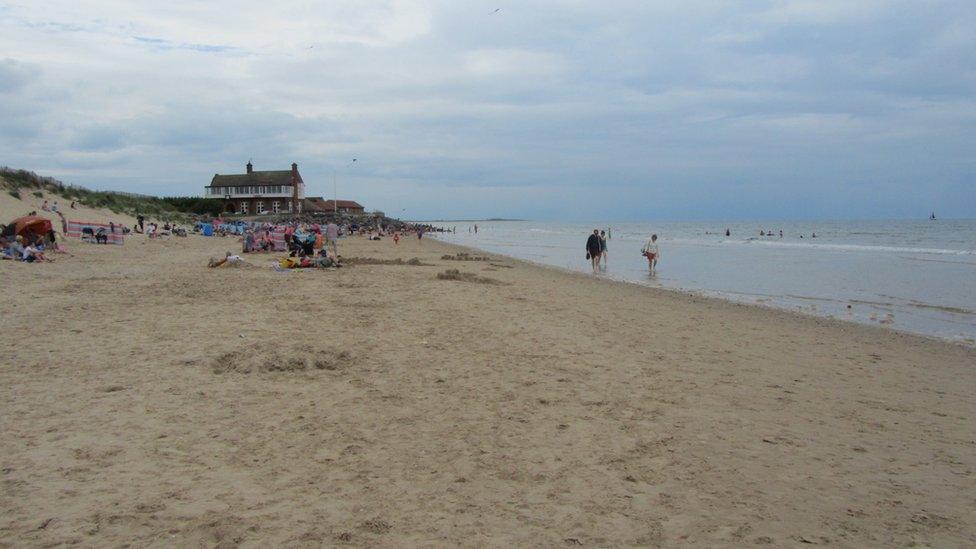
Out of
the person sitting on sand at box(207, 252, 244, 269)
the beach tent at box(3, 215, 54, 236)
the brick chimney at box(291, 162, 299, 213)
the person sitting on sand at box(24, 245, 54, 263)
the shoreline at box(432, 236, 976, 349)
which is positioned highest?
the brick chimney at box(291, 162, 299, 213)

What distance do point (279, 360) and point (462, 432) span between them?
281 centimetres

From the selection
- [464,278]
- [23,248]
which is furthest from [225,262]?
[464,278]

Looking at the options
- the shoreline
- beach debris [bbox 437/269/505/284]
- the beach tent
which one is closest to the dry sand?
the shoreline

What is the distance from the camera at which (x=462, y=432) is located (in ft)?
16.7

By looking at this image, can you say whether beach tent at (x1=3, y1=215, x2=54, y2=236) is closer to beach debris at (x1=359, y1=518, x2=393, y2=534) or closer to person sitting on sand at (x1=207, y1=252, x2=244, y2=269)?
person sitting on sand at (x1=207, y1=252, x2=244, y2=269)

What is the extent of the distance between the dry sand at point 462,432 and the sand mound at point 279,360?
1.5 inches

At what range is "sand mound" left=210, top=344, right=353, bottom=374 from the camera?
22.1ft

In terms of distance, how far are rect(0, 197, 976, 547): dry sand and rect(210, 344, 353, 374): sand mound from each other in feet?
0.13

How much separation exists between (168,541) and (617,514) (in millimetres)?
2436

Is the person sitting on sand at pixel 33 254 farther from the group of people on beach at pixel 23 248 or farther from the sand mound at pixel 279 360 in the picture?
the sand mound at pixel 279 360

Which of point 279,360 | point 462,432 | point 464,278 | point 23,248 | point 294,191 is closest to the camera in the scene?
point 462,432

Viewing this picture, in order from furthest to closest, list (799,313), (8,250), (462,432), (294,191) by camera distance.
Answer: (294,191) < (8,250) < (799,313) < (462,432)

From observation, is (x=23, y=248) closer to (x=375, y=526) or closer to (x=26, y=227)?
(x=26, y=227)

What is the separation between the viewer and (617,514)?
3.75 m
